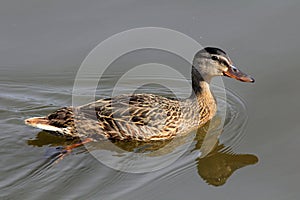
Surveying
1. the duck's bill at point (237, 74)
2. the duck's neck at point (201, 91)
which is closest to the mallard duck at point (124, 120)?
the duck's bill at point (237, 74)

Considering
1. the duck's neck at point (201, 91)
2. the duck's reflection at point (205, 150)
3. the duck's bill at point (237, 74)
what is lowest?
the duck's reflection at point (205, 150)

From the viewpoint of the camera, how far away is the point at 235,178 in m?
7.54

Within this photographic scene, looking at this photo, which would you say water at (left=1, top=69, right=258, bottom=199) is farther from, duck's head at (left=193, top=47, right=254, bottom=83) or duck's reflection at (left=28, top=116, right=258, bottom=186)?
duck's head at (left=193, top=47, right=254, bottom=83)

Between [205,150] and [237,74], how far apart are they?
1452 mm

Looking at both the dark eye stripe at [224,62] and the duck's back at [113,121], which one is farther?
the dark eye stripe at [224,62]

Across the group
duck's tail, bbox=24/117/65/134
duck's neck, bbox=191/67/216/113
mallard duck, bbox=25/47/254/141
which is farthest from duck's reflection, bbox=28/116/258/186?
duck's neck, bbox=191/67/216/113

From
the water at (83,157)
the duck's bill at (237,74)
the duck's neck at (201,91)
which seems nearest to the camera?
the water at (83,157)

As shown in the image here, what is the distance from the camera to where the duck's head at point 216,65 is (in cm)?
908

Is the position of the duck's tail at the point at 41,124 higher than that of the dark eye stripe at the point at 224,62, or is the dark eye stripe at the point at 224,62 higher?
the dark eye stripe at the point at 224,62

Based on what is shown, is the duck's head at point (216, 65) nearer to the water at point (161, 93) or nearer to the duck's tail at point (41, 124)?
the water at point (161, 93)

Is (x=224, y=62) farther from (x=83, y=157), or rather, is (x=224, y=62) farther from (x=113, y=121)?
(x=83, y=157)

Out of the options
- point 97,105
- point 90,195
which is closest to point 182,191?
point 90,195

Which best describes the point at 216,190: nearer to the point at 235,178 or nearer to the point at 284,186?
the point at 235,178

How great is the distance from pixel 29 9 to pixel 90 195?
5478 mm
